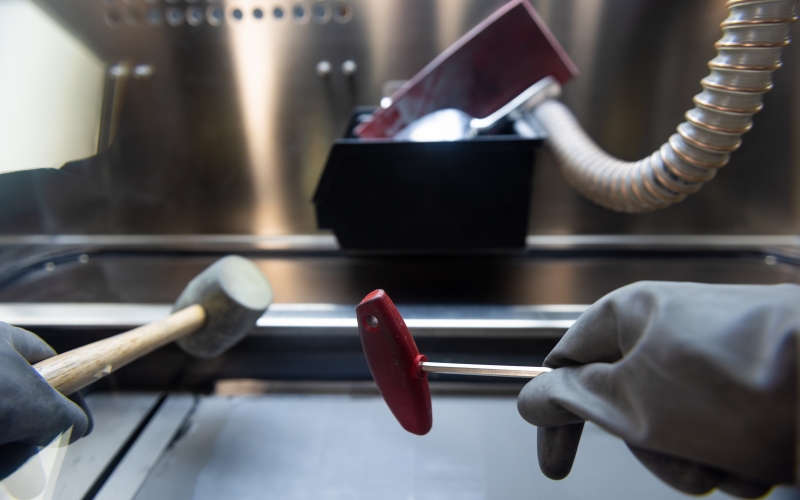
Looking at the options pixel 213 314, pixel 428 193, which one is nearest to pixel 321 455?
pixel 213 314

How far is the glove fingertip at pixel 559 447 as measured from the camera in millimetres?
297

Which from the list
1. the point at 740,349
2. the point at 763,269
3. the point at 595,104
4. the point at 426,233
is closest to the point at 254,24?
the point at 426,233

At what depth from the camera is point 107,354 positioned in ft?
1.12

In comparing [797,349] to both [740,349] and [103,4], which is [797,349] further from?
[103,4]

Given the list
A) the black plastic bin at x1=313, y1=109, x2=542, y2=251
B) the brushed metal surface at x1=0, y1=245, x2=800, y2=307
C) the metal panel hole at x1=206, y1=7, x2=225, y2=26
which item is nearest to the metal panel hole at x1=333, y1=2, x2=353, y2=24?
the metal panel hole at x1=206, y1=7, x2=225, y2=26

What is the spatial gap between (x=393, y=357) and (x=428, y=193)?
28cm

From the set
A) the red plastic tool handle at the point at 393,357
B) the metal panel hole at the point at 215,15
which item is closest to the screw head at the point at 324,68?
the metal panel hole at the point at 215,15

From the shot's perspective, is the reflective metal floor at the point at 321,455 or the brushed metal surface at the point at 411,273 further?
the brushed metal surface at the point at 411,273

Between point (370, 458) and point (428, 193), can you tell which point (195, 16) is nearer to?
point (428, 193)

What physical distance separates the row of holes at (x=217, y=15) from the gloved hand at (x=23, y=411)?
0.61m

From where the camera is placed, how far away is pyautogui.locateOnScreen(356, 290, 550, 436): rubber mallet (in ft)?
0.95

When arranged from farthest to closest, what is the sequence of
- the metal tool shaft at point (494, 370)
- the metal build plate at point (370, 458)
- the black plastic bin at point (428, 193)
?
the black plastic bin at point (428, 193)
the metal build plate at point (370, 458)
the metal tool shaft at point (494, 370)

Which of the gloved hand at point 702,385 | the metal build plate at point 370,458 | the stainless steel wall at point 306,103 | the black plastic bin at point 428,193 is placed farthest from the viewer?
the stainless steel wall at point 306,103

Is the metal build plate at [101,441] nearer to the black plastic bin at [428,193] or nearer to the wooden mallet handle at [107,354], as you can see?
the wooden mallet handle at [107,354]
